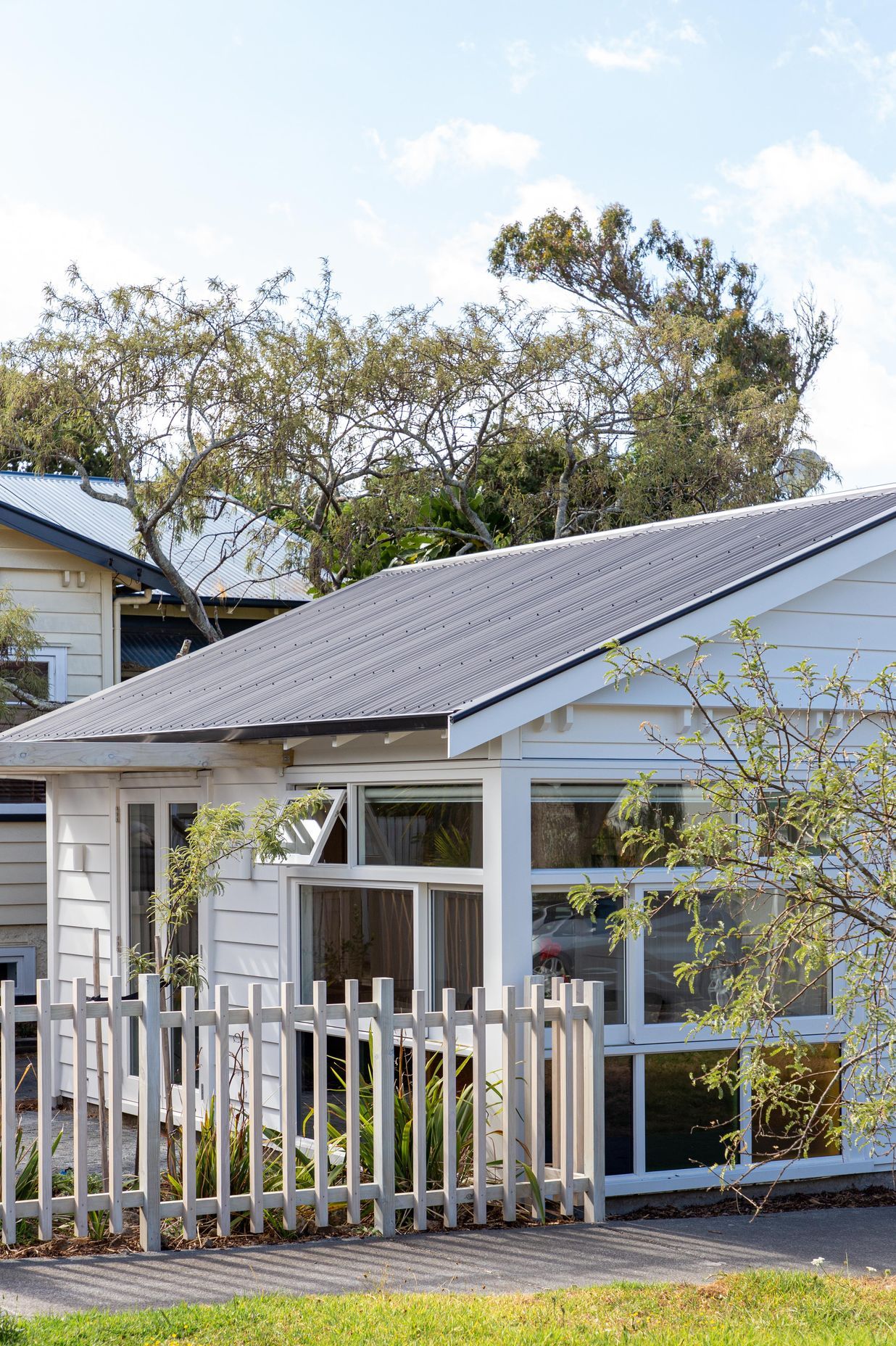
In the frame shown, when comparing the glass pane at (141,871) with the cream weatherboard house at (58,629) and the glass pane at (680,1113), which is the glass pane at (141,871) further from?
the cream weatherboard house at (58,629)

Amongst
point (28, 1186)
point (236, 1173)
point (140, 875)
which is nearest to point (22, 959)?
point (140, 875)

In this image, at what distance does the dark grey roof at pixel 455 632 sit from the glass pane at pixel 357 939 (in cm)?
120

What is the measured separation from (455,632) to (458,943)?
259cm

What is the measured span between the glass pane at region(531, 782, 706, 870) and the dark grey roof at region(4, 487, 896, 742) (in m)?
0.82

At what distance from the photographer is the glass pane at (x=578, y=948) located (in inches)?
363

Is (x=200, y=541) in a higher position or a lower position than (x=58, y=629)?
higher

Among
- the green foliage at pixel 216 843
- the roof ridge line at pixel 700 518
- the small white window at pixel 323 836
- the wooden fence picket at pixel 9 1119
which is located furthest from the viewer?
the roof ridge line at pixel 700 518

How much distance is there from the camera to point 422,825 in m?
9.77

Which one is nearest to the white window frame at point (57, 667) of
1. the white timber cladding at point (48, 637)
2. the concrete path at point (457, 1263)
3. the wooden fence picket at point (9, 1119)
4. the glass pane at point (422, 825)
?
the white timber cladding at point (48, 637)

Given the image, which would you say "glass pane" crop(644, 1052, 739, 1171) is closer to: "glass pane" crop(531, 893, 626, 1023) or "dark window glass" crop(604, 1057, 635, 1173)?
"dark window glass" crop(604, 1057, 635, 1173)

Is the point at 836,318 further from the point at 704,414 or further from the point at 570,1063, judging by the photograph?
the point at 570,1063

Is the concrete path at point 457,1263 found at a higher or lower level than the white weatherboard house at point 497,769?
lower

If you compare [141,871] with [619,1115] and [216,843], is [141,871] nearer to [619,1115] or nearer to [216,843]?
[216,843]

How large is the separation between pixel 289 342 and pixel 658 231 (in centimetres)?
1723
